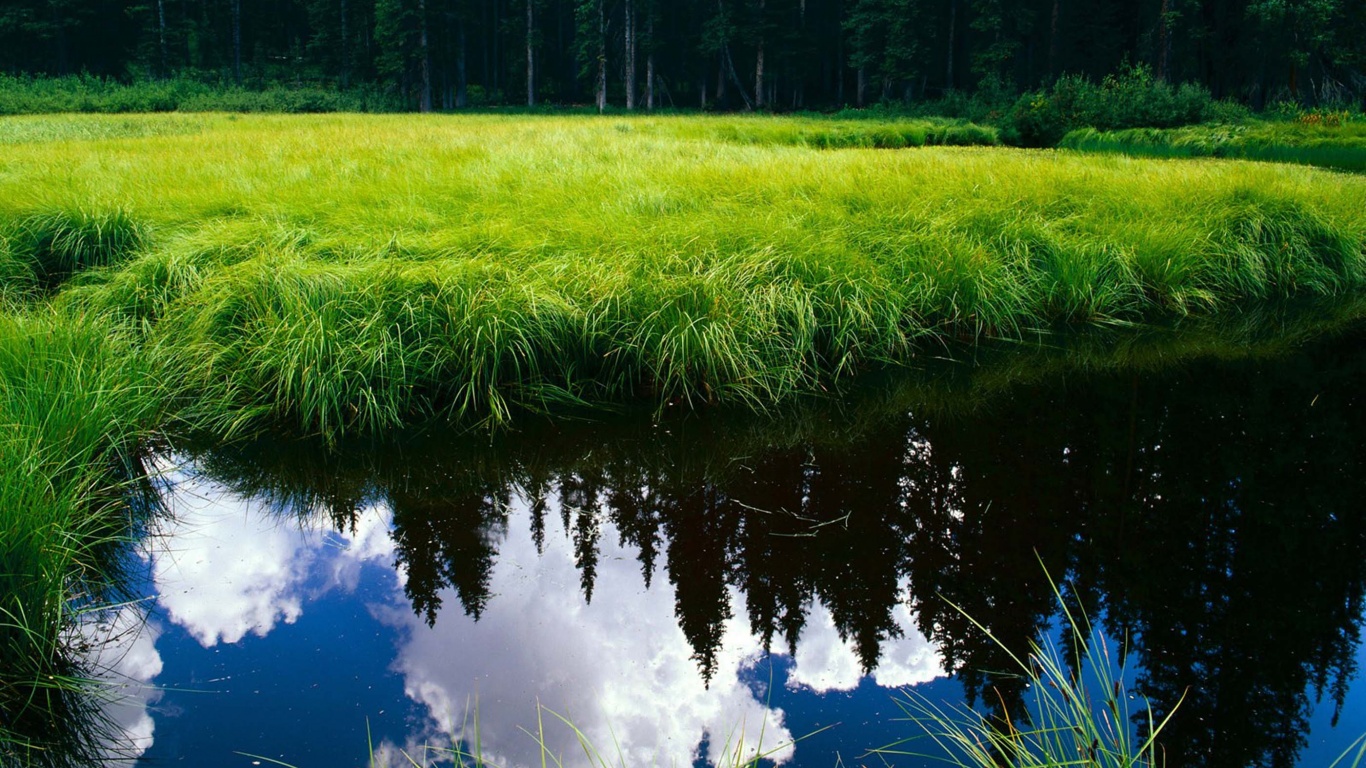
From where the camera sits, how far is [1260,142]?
1489cm

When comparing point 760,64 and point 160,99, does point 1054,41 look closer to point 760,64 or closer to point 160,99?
point 760,64

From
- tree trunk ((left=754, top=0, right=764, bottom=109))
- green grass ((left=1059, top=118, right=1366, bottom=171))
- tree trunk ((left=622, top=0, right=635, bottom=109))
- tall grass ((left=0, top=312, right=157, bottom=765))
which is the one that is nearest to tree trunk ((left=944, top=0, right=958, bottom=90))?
tree trunk ((left=754, top=0, right=764, bottom=109))

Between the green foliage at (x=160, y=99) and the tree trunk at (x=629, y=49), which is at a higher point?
the tree trunk at (x=629, y=49)

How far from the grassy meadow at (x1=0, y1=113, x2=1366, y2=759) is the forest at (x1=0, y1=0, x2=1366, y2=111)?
1867cm

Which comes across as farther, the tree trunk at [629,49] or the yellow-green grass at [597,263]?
the tree trunk at [629,49]

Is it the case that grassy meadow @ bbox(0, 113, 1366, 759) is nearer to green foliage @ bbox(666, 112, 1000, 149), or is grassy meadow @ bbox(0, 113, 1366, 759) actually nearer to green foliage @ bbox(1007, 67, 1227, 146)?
green foliage @ bbox(666, 112, 1000, 149)

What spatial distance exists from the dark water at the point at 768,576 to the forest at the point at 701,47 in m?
22.9

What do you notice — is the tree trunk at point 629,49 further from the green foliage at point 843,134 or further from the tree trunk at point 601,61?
the green foliage at point 843,134

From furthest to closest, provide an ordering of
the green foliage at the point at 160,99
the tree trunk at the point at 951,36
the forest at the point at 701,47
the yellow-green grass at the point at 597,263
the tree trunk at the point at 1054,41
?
1. the tree trunk at the point at 951,36
2. the tree trunk at the point at 1054,41
3. the forest at the point at 701,47
4. the green foliage at the point at 160,99
5. the yellow-green grass at the point at 597,263

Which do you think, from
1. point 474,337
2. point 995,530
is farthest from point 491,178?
point 995,530

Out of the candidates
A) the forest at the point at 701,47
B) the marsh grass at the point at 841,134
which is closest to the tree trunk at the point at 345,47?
the forest at the point at 701,47

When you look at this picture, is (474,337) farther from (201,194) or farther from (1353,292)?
(1353,292)

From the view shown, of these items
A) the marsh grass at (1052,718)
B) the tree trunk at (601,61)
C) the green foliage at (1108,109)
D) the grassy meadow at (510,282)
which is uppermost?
the tree trunk at (601,61)

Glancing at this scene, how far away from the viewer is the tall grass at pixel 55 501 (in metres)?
2.18
